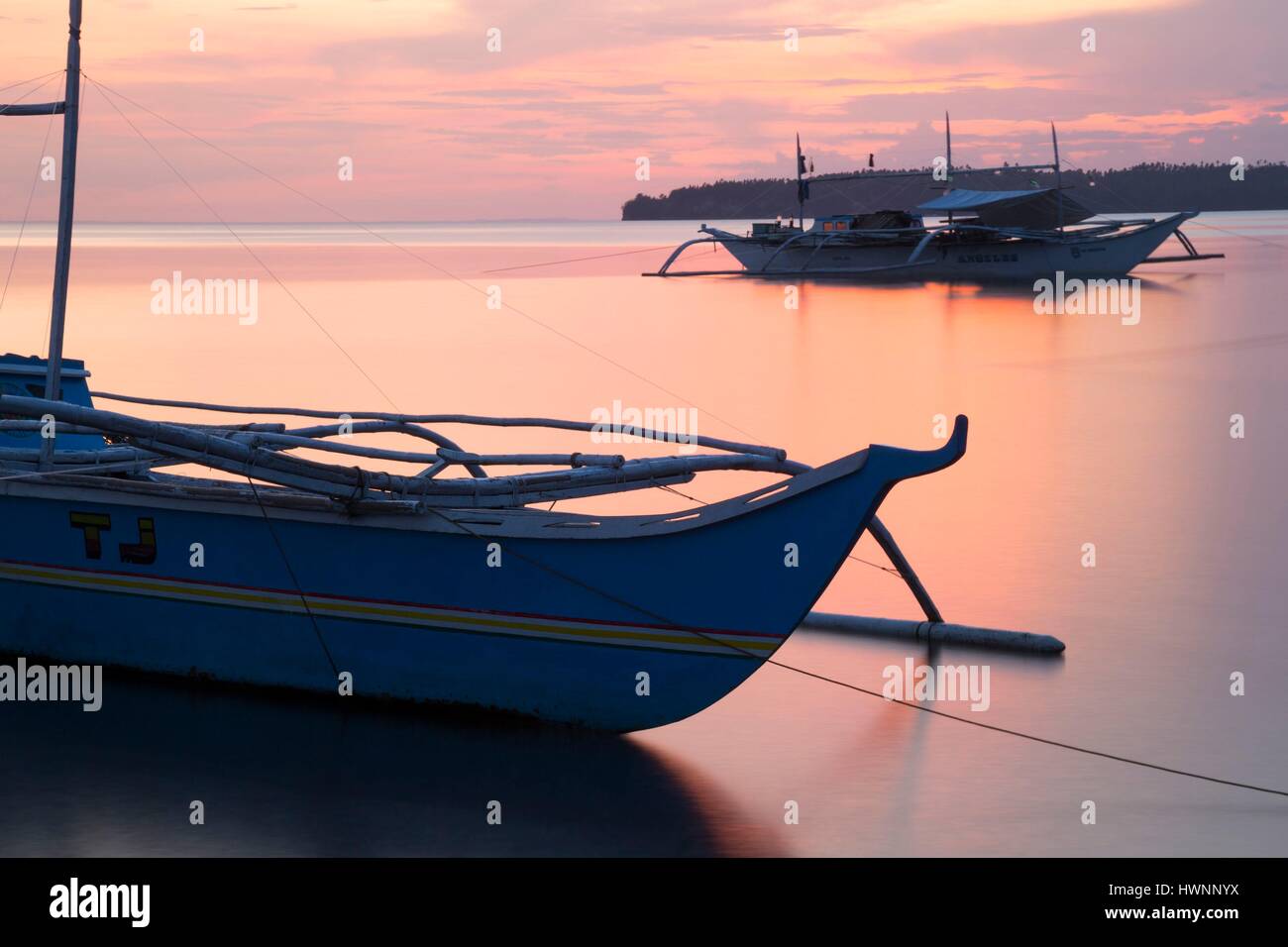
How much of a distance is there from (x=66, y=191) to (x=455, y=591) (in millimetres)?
5073

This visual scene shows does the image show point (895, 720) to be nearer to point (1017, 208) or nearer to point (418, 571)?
point (418, 571)

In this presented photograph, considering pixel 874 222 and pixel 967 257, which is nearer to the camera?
pixel 967 257

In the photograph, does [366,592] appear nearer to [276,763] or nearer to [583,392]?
[276,763]

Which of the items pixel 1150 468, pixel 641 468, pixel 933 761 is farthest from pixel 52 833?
pixel 1150 468

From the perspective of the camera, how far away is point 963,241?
70562 millimetres

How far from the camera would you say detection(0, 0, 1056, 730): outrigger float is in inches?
373

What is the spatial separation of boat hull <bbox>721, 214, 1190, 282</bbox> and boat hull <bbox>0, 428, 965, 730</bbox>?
189ft

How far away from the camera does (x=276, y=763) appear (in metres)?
9.59

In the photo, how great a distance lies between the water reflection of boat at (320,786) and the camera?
8508 mm

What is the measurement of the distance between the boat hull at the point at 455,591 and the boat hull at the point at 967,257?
57516 mm

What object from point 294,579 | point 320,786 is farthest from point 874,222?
point 320,786

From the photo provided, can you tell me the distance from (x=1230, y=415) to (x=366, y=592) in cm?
2009

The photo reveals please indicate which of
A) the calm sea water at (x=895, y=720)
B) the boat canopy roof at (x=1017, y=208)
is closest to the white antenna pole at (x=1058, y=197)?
the boat canopy roof at (x=1017, y=208)

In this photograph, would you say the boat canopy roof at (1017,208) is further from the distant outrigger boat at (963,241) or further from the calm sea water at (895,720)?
the calm sea water at (895,720)
